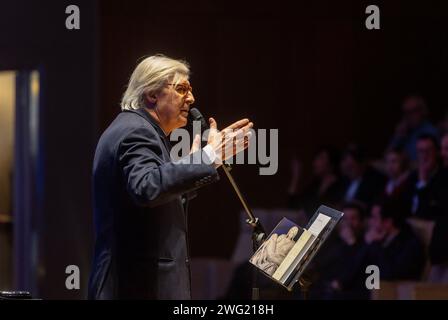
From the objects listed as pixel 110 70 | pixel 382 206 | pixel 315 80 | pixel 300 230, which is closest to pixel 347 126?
pixel 315 80

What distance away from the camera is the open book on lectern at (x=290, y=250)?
2.74m

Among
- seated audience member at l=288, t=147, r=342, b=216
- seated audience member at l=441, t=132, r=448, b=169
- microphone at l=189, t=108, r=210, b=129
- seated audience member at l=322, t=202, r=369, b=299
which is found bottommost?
seated audience member at l=322, t=202, r=369, b=299

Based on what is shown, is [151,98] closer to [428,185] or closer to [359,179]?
[428,185]

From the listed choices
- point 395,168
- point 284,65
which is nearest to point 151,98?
point 395,168

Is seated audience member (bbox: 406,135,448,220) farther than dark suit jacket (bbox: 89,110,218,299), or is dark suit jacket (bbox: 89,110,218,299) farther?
seated audience member (bbox: 406,135,448,220)

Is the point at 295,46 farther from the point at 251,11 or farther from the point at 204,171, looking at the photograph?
the point at 204,171

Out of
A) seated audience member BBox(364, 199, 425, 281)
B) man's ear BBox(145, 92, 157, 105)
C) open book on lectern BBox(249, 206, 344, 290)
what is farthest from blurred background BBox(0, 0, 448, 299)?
man's ear BBox(145, 92, 157, 105)

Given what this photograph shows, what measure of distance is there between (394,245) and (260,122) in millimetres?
2598

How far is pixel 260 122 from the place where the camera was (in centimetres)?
798

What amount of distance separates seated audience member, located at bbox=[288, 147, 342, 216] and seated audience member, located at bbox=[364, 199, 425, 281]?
1001mm

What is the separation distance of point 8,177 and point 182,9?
234cm

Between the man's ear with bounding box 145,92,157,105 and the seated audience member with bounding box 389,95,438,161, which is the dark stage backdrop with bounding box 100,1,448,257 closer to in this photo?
the seated audience member with bounding box 389,95,438,161

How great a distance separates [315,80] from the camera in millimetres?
8219

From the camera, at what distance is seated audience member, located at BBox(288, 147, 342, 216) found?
6757 mm
